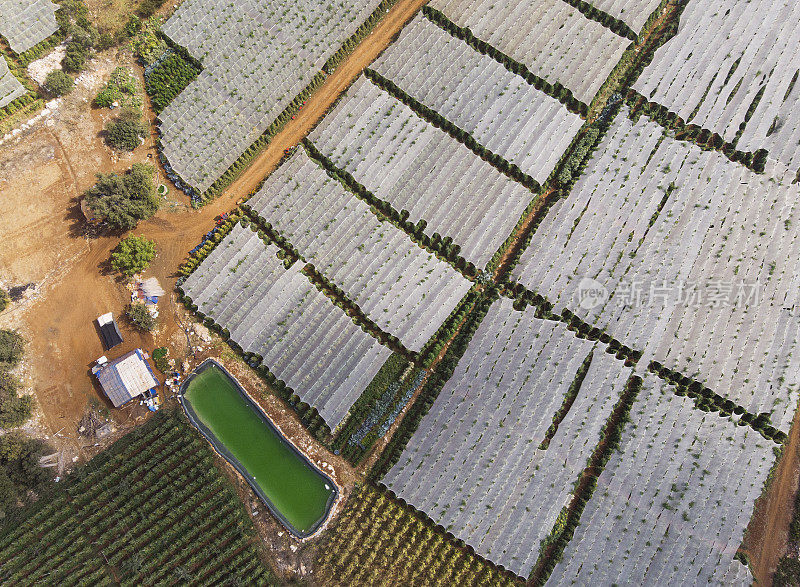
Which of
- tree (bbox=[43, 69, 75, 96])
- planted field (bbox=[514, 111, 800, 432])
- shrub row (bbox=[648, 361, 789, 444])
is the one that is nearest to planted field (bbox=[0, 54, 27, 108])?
tree (bbox=[43, 69, 75, 96])

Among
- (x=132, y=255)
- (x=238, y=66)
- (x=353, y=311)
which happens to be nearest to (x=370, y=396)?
(x=353, y=311)

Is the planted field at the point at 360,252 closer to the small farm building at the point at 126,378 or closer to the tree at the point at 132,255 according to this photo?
the tree at the point at 132,255

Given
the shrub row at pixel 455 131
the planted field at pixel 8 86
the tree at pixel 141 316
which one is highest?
the shrub row at pixel 455 131

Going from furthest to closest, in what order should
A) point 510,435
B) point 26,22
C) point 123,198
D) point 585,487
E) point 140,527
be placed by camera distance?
point 26,22 → point 123,198 → point 510,435 → point 585,487 → point 140,527

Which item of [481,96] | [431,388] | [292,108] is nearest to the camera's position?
[431,388]

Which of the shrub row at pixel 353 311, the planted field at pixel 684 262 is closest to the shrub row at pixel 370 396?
the shrub row at pixel 353 311

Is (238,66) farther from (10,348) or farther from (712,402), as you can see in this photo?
(712,402)

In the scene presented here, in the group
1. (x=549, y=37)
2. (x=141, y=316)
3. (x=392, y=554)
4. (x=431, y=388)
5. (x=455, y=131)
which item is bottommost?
(x=392, y=554)
